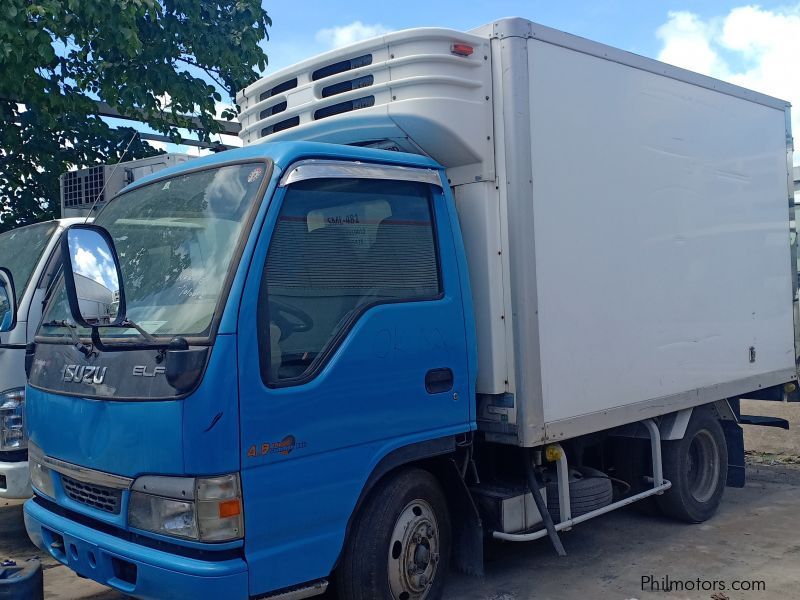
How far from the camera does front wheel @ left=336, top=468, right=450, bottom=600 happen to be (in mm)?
3783

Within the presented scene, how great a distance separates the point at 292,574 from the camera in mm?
3451

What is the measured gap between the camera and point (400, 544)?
13.1 ft

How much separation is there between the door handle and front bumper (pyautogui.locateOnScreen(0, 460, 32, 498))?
2.75 metres

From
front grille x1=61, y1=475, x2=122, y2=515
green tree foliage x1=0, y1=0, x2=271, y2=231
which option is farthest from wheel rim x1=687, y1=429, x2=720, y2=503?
green tree foliage x1=0, y1=0, x2=271, y2=231

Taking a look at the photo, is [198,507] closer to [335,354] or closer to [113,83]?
[335,354]

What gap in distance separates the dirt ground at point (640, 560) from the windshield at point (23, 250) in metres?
1.97

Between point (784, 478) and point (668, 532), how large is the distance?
2.49 meters

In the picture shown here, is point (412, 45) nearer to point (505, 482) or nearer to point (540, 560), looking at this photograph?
point (505, 482)

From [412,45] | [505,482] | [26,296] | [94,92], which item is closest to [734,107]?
[412,45]

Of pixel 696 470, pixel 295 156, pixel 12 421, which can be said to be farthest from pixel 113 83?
pixel 696 470

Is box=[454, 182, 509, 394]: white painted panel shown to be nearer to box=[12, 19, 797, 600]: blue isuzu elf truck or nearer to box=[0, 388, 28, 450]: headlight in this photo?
Result: box=[12, 19, 797, 600]: blue isuzu elf truck

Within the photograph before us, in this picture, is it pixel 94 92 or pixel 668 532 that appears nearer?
pixel 668 532

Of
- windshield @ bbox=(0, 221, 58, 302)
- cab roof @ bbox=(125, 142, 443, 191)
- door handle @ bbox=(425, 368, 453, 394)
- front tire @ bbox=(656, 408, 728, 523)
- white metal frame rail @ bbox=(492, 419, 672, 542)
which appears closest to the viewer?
cab roof @ bbox=(125, 142, 443, 191)

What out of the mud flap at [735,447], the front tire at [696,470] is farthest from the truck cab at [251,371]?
the mud flap at [735,447]
